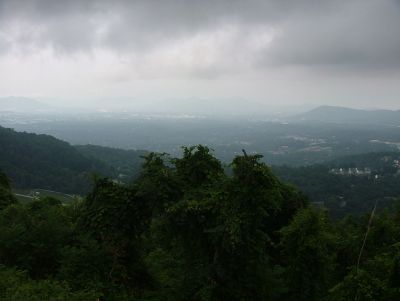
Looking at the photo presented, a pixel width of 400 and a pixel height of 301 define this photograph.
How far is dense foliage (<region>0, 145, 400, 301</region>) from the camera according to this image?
34.4ft

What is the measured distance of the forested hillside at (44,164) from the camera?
10475cm

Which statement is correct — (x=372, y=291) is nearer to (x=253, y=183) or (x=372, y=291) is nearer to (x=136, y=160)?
(x=253, y=183)

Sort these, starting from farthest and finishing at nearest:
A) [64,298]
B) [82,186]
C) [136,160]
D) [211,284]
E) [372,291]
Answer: [136,160]
[82,186]
[211,284]
[64,298]
[372,291]

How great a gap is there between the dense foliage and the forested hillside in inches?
3716

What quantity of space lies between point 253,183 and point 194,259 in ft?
10.8

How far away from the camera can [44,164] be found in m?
120

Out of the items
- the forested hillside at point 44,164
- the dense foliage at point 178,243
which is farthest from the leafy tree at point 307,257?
the forested hillside at point 44,164

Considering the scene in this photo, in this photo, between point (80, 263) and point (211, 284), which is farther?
point (80, 263)

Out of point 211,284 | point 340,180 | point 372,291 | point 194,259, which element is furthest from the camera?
point 340,180

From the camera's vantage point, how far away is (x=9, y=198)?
26.5m

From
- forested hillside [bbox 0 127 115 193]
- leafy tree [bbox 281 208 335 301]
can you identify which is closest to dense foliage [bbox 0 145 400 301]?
leafy tree [bbox 281 208 335 301]

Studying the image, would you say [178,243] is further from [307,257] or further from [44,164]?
[44,164]

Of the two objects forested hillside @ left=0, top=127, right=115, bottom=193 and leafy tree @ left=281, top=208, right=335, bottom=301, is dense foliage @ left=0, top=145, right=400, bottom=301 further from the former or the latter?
forested hillside @ left=0, top=127, right=115, bottom=193

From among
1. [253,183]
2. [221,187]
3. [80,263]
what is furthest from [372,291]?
[80,263]
